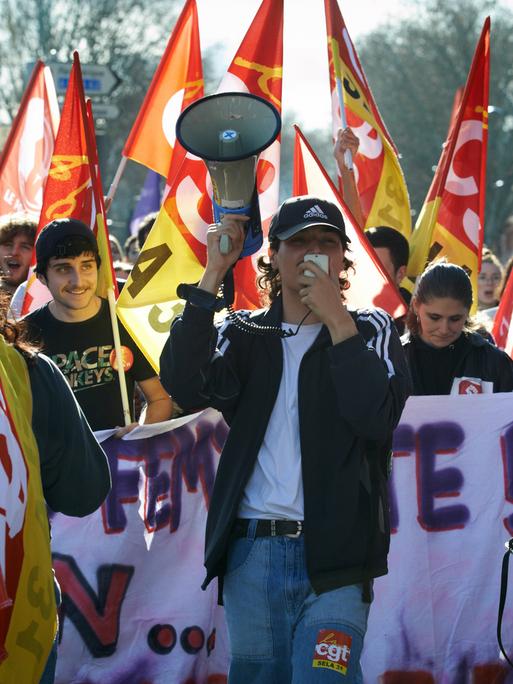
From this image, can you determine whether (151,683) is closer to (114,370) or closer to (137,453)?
(137,453)

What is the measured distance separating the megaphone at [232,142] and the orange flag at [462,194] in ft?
10.4

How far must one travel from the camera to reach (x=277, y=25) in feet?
21.6

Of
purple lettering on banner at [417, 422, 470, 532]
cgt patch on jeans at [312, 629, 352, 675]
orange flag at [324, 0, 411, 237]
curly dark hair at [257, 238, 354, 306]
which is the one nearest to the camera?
cgt patch on jeans at [312, 629, 352, 675]

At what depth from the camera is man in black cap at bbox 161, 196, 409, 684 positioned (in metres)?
3.52

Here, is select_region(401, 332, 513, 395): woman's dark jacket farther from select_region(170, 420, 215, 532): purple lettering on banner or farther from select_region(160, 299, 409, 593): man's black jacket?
select_region(160, 299, 409, 593): man's black jacket

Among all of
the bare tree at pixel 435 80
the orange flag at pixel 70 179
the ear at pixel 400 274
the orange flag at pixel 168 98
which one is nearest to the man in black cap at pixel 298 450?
the orange flag at pixel 70 179

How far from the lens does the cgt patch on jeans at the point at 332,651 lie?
3.45 metres

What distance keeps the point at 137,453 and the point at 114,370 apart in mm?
363

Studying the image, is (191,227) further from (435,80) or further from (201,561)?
(435,80)

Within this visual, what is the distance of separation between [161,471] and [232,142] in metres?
1.91

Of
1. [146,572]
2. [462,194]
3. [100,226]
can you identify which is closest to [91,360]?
[100,226]

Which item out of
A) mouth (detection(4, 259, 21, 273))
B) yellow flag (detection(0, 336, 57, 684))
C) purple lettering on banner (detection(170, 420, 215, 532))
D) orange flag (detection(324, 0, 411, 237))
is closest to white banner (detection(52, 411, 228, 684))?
purple lettering on banner (detection(170, 420, 215, 532))

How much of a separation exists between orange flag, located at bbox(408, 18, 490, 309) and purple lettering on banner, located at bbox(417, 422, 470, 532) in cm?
169

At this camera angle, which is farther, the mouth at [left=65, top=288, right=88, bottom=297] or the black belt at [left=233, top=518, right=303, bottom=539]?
the mouth at [left=65, top=288, right=88, bottom=297]
